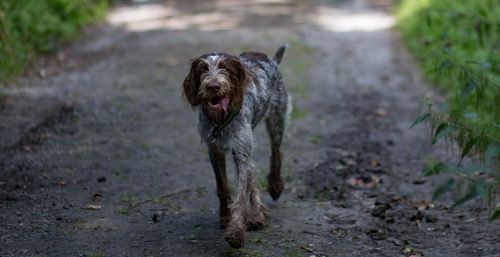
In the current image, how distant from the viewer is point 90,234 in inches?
235

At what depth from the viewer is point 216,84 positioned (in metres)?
5.51

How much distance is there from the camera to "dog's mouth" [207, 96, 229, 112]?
5.62 metres

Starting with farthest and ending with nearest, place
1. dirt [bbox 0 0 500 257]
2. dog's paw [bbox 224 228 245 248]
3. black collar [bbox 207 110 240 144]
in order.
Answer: dirt [bbox 0 0 500 257], black collar [bbox 207 110 240 144], dog's paw [bbox 224 228 245 248]

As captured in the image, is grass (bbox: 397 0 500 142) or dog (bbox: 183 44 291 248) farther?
grass (bbox: 397 0 500 142)

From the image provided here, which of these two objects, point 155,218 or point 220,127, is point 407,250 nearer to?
point 220,127

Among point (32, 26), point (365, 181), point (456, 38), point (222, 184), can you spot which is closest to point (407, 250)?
point (222, 184)

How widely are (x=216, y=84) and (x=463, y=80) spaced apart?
2454 mm

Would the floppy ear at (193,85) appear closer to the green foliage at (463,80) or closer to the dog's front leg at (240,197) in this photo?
the dog's front leg at (240,197)

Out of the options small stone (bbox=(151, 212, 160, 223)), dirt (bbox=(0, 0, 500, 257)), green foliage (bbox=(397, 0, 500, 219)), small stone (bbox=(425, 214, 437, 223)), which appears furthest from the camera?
small stone (bbox=(425, 214, 437, 223))

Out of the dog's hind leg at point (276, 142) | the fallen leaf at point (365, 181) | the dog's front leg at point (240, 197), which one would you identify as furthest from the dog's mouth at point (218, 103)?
the fallen leaf at point (365, 181)

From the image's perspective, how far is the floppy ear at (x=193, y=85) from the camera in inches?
224

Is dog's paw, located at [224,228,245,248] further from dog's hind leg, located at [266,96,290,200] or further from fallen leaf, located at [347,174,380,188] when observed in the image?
fallen leaf, located at [347,174,380,188]

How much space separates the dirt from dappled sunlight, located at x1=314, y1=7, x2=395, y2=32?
143 centimetres

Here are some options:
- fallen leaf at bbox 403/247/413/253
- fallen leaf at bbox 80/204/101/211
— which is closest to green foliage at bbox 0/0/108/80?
fallen leaf at bbox 80/204/101/211
